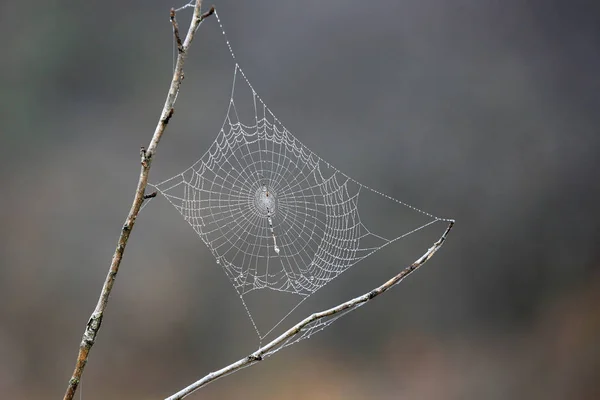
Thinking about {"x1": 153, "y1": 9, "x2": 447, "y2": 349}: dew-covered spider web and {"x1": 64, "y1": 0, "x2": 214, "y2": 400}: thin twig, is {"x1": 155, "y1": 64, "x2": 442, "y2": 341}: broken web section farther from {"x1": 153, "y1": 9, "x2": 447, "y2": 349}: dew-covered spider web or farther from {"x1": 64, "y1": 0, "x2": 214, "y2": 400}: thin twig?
{"x1": 64, "y1": 0, "x2": 214, "y2": 400}: thin twig

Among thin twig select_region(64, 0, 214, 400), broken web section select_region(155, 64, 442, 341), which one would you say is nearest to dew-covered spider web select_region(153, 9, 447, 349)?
broken web section select_region(155, 64, 442, 341)

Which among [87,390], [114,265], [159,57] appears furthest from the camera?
[159,57]

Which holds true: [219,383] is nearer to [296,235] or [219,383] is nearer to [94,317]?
[296,235]

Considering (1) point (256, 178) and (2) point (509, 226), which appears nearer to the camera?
(1) point (256, 178)

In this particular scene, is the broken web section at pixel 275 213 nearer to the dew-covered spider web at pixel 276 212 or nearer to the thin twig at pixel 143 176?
the dew-covered spider web at pixel 276 212

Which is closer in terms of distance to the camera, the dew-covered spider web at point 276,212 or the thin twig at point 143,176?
the thin twig at point 143,176

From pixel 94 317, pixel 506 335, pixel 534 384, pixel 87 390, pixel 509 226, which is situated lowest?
pixel 534 384

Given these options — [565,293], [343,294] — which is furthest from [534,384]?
[343,294]

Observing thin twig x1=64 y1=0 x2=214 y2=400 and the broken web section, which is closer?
thin twig x1=64 y1=0 x2=214 y2=400

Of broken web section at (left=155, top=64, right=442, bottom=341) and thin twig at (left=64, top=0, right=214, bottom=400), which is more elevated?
broken web section at (left=155, top=64, right=442, bottom=341)

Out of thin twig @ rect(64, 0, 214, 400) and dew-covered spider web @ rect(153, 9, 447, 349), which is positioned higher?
dew-covered spider web @ rect(153, 9, 447, 349)

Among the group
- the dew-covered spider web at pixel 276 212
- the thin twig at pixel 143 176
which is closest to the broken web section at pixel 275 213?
the dew-covered spider web at pixel 276 212
